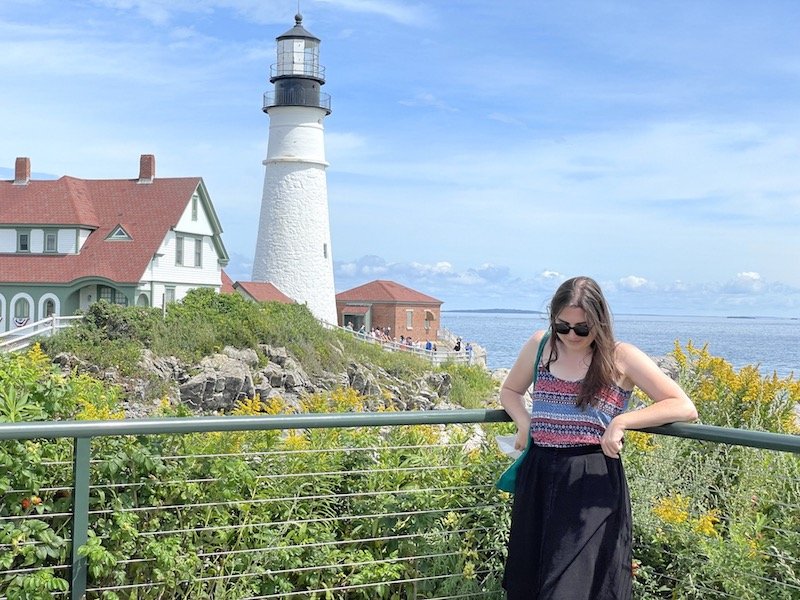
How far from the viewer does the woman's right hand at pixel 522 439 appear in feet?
12.1

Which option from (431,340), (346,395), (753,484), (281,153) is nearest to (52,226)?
(281,153)

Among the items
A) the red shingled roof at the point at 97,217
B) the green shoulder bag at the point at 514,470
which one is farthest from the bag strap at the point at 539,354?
the red shingled roof at the point at 97,217

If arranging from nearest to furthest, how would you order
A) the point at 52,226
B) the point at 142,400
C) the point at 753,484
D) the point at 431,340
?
the point at 753,484 < the point at 142,400 < the point at 52,226 < the point at 431,340

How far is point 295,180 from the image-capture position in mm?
37594

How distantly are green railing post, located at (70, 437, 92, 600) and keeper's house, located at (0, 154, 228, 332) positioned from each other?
29.6 m

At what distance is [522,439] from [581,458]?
0.33 meters

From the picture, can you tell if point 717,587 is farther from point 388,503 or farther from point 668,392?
point 388,503

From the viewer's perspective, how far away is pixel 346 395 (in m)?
5.71

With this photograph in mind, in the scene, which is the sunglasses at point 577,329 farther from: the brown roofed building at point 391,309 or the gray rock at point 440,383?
the brown roofed building at point 391,309

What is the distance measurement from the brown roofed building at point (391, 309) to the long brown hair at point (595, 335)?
154 feet

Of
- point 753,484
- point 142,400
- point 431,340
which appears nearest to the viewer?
point 753,484

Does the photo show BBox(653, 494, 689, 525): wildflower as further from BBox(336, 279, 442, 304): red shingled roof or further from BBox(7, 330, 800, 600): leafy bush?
BBox(336, 279, 442, 304): red shingled roof

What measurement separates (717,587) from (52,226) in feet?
108

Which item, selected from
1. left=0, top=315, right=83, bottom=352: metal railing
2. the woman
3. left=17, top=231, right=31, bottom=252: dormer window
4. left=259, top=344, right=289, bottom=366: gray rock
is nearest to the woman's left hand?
the woman
